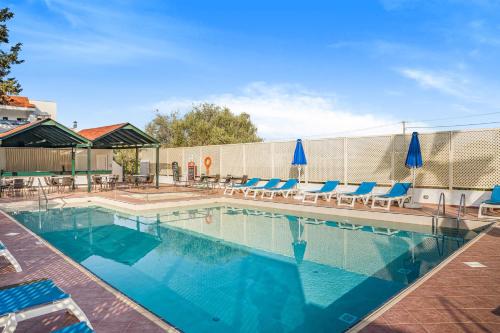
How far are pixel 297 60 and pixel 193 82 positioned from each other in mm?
9840

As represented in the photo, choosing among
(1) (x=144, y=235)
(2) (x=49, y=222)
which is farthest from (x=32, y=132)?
(1) (x=144, y=235)

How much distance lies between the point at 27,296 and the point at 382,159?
12.5 m

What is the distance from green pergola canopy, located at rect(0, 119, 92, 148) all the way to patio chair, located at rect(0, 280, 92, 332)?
1291 centimetres

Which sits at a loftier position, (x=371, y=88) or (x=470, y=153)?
(x=371, y=88)

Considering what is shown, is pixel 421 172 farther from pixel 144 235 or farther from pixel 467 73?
pixel 144 235

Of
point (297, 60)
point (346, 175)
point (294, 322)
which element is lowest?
point (294, 322)

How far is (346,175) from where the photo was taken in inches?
565

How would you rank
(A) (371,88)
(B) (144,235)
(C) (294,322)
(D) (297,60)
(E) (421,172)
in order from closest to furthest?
(C) (294,322) < (B) (144,235) < (E) (421,172) < (D) (297,60) < (A) (371,88)

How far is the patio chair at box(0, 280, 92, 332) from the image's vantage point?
9.62ft

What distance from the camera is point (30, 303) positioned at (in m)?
3.08

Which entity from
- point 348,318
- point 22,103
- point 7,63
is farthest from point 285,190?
point 22,103

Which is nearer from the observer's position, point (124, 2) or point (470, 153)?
point (470, 153)

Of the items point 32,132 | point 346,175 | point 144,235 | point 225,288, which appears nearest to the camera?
point 225,288

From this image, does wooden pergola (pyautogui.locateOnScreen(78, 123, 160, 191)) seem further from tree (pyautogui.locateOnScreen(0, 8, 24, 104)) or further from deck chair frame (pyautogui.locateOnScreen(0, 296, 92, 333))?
deck chair frame (pyautogui.locateOnScreen(0, 296, 92, 333))
